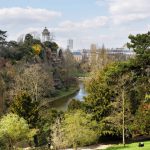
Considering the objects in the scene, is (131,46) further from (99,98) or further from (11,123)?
(11,123)

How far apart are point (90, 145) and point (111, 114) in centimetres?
382

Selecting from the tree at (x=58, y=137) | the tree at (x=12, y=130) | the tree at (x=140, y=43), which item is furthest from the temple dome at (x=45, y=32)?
the tree at (x=12, y=130)

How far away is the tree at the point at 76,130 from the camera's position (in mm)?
33844

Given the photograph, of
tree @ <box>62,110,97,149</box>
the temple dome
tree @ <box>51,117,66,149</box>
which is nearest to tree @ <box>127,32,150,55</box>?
tree @ <box>62,110,97,149</box>

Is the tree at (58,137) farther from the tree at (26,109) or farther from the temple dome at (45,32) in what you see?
the temple dome at (45,32)

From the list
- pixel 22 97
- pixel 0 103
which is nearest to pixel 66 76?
pixel 0 103

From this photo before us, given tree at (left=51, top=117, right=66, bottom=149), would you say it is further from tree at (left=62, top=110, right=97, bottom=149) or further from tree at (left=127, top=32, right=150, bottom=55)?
tree at (left=127, top=32, right=150, bottom=55)

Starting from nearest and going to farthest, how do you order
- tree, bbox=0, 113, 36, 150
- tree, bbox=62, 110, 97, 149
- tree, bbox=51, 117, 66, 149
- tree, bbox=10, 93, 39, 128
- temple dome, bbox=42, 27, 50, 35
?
tree, bbox=0, 113, 36, 150
tree, bbox=51, 117, 66, 149
tree, bbox=62, 110, 97, 149
tree, bbox=10, 93, 39, 128
temple dome, bbox=42, 27, 50, 35

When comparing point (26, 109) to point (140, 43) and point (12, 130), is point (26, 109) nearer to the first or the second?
point (12, 130)

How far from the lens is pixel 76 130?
1335 inches

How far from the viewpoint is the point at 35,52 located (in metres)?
91.9

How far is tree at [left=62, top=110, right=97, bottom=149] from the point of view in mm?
33844

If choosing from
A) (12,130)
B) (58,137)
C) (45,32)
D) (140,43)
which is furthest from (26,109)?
(45,32)

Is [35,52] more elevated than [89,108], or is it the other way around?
[35,52]
